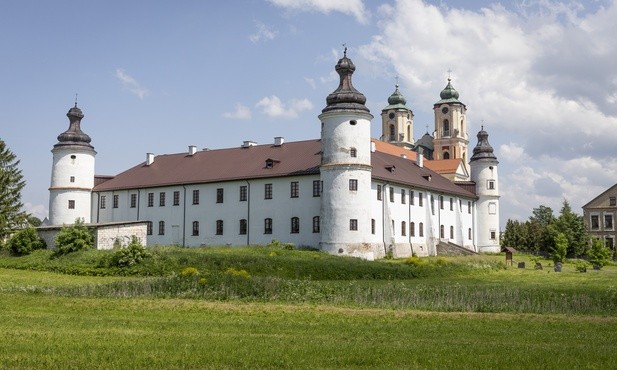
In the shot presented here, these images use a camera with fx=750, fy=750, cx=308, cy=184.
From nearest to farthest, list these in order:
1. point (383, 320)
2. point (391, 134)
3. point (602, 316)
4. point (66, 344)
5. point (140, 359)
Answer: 1. point (140, 359)
2. point (66, 344)
3. point (383, 320)
4. point (602, 316)
5. point (391, 134)

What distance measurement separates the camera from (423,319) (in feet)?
60.7

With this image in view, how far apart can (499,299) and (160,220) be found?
39149 mm

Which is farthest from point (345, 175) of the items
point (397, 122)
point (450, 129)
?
point (397, 122)

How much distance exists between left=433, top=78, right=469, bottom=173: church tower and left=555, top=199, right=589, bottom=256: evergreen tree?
1189 inches

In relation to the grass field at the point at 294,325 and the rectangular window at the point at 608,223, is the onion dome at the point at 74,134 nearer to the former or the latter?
the grass field at the point at 294,325

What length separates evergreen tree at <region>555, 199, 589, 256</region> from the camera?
74438mm

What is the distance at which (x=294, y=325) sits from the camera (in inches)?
659

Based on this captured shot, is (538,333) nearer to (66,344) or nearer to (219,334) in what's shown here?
(219,334)

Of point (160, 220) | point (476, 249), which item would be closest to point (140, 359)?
point (160, 220)

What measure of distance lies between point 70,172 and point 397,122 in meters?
59.2

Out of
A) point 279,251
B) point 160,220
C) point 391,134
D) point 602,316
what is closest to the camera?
point 602,316

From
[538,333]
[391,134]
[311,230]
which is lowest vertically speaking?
[538,333]

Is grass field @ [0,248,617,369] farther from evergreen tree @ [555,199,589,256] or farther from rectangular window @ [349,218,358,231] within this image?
evergreen tree @ [555,199,589,256]

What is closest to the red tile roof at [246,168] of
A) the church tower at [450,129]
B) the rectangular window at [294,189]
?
the rectangular window at [294,189]
